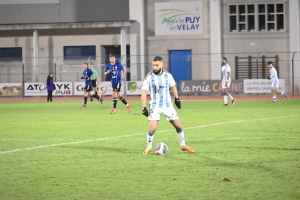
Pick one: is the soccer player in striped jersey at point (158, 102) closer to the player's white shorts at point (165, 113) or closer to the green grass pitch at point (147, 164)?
the player's white shorts at point (165, 113)

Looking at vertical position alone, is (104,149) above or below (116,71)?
below

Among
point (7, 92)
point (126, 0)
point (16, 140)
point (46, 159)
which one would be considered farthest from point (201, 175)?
point (126, 0)

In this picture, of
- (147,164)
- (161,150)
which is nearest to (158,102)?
(161,150)

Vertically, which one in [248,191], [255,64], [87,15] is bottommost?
[248,191]

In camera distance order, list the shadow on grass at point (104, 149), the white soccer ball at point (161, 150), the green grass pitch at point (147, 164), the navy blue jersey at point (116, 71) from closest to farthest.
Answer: the green grass pitch at point (147, 164) → the white soccer ball at point (161, 150) → the shadow on grass at point (104, 149) → the navy blue jersey at point (116, 71)

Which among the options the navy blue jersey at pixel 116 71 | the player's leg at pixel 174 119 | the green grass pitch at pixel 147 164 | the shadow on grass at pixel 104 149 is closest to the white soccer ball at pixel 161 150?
the green grass pitch at pixel 147 164

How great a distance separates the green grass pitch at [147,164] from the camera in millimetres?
8094

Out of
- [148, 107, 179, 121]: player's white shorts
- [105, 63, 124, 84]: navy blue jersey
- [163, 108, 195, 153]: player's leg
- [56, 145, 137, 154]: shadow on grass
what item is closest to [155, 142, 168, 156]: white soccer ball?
[163, 108, 195, 153]: player's leg

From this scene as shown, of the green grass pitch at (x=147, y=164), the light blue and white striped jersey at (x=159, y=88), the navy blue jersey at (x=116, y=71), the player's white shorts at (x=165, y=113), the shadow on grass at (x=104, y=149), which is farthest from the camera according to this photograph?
the navy blue jersey at (x=116, y=71)

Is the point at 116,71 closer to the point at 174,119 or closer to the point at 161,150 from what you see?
the point at 174,119

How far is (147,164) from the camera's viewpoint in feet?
34.6

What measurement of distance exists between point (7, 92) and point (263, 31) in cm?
1954

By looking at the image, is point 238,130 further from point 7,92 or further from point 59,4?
point 59,4

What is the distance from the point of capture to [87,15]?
5194 centimetres
